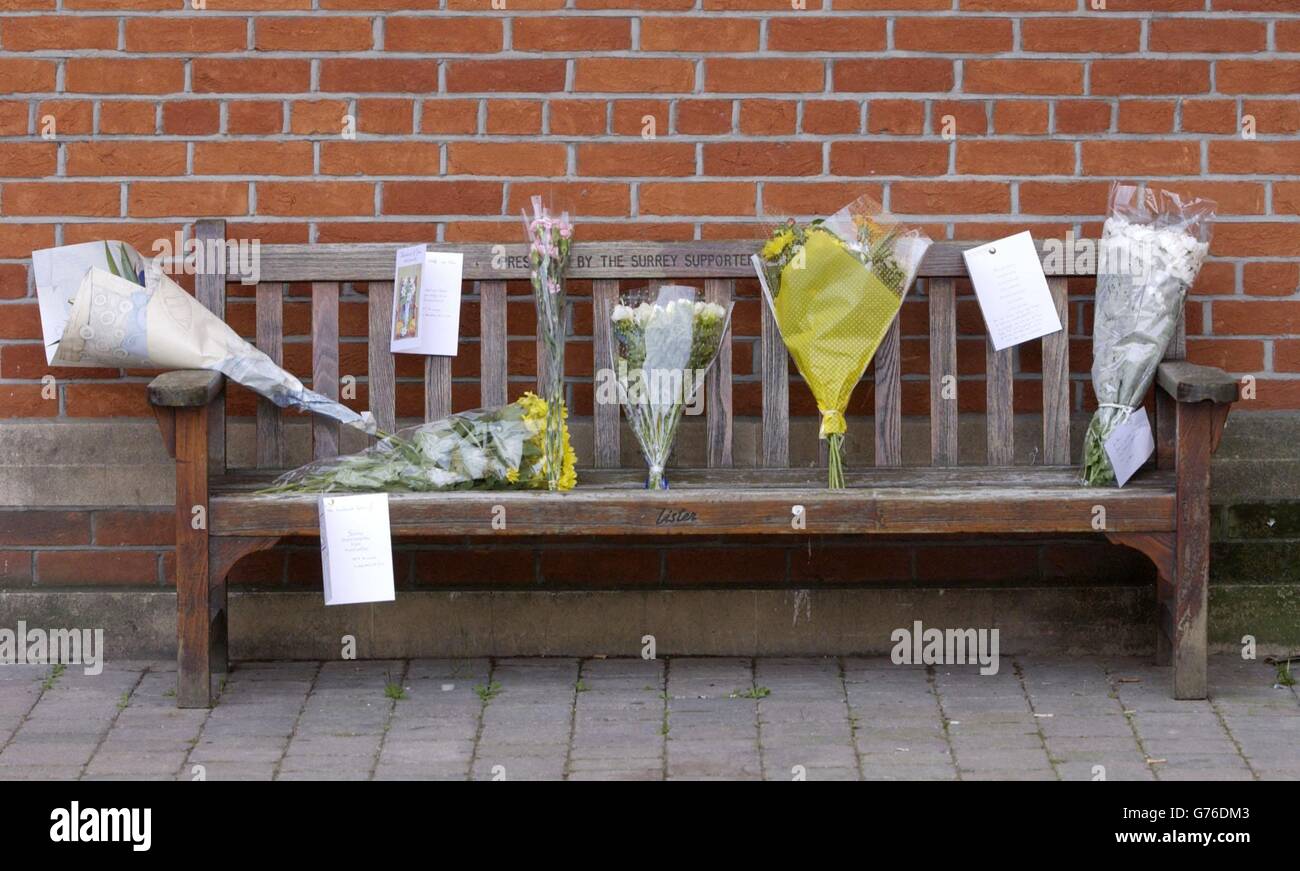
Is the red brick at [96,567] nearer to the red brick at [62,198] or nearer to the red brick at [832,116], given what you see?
the red brick at [62,198]

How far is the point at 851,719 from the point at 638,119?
178 centimetres

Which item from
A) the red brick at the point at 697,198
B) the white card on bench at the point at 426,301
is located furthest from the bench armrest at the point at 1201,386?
the white card on bench at the point at 426,301

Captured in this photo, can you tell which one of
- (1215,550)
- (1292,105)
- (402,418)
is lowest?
(1215,550)

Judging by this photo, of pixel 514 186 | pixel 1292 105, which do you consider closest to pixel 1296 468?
pixel 1292 105

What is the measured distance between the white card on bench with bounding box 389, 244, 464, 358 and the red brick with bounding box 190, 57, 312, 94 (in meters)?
0.60

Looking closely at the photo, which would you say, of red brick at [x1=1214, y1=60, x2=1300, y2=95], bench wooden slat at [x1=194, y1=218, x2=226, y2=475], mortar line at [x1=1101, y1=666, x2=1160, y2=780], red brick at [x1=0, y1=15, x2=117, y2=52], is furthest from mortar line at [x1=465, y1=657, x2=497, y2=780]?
red brick at [x1=1214, y1=60, x2=1300, y2=95]

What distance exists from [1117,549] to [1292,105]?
1.36 m

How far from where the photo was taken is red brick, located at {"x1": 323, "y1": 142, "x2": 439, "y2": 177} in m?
5.02

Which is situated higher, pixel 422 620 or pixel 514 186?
pixel 514 186

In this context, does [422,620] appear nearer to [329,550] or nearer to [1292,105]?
[329,550]

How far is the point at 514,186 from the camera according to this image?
504 centimetres

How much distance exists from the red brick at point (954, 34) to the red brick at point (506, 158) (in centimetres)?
78

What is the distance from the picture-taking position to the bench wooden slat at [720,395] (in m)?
4.92

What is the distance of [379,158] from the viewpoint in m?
5.02
